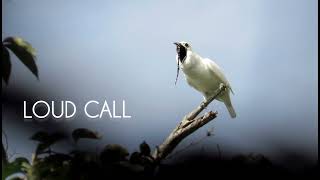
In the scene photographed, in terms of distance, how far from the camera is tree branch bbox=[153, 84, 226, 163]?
31.9 inches

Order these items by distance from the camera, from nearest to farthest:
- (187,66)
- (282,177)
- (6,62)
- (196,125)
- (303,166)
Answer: (6,62), (282,177), (303,166), (196,125), (187,66)

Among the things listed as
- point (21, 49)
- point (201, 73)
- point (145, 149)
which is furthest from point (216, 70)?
point (21, 49)

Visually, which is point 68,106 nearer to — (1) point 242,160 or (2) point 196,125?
(2) point 196,125

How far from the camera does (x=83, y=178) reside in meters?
0.61

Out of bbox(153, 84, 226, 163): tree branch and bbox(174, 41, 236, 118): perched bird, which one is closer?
bbox(153, 84, 226, 163): tree branch

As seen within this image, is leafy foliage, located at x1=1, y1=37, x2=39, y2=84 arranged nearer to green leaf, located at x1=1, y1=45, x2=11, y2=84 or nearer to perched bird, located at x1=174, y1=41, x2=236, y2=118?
green leaf, located at x1=1, y1=45, x2=11, y2=84

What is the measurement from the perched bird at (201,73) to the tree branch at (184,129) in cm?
13

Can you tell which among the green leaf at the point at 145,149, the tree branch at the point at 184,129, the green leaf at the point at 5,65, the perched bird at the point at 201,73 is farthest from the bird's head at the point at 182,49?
the green leaf at the point at 5,65

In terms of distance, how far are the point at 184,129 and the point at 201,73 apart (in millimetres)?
550

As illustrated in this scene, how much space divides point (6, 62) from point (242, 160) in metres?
0.33

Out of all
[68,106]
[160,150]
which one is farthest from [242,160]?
[68,106]

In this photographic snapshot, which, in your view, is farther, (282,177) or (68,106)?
(68,106)

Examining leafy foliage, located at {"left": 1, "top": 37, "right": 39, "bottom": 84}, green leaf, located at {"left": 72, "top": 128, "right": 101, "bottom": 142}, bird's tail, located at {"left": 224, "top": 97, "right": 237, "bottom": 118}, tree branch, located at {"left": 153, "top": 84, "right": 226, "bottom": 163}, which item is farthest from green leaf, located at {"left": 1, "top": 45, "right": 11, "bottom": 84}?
bird's tail, located at {"left": 224, "top": 97, "right": 237, "bottom": 118}

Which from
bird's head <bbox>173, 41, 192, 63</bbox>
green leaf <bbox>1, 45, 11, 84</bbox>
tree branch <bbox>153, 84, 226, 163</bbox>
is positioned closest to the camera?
green leaf <bbox>1, 45, 11, 84</bbox>
